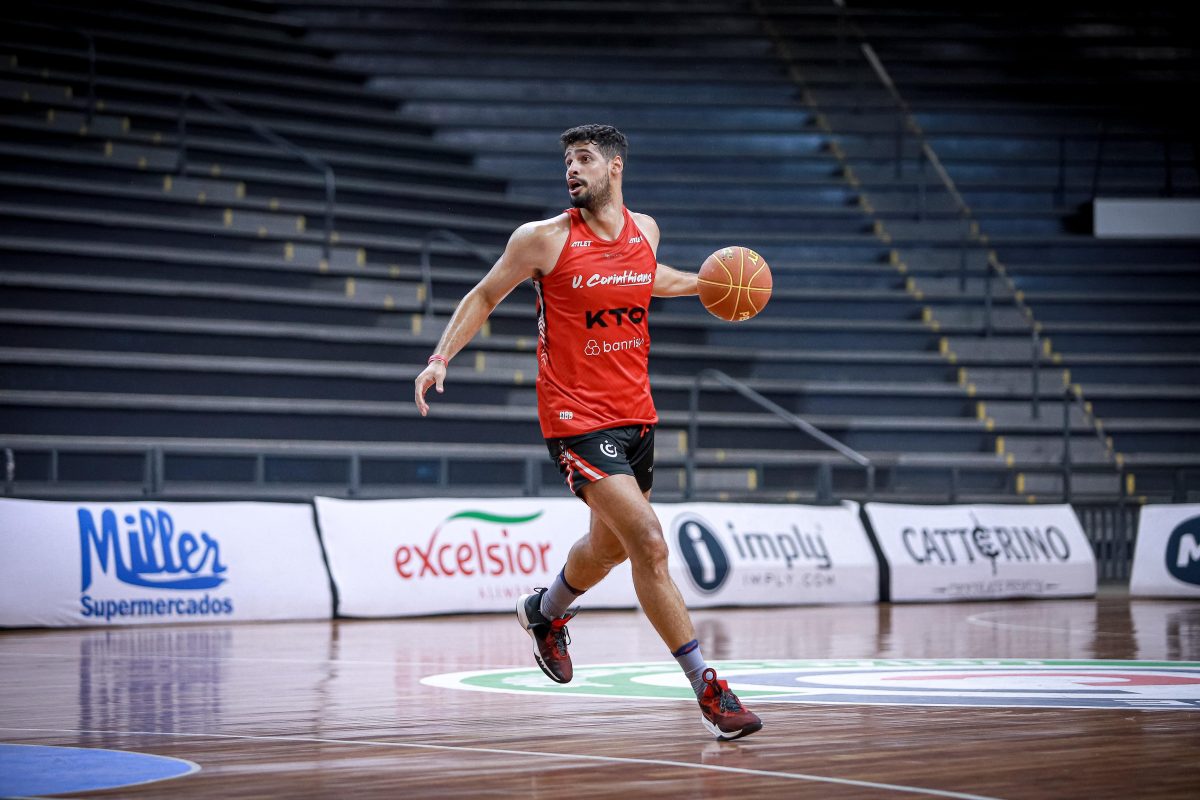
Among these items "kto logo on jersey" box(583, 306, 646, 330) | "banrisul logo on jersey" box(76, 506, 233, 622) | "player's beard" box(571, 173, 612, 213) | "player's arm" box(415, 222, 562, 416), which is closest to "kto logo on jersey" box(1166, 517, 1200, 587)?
"banrisul logo on jersey" box(76, 506, 233, 622)

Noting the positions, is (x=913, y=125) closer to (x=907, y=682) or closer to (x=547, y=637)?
(x=907, y=682)

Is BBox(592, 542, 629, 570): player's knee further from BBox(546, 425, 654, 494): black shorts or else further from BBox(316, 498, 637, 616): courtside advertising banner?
BBox(316, 498, 637, 616): courtside advertising banner

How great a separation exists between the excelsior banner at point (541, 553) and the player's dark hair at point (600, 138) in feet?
22.8

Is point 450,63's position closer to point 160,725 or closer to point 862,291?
point 862,291

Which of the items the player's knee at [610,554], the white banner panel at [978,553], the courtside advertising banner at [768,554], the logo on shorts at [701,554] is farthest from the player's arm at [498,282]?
the white banner panel at [978,553]

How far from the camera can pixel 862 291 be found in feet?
68.1

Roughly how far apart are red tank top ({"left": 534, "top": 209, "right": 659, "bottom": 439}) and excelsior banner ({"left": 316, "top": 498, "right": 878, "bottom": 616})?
6799 millimetres

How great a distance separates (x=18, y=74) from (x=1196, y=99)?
15.7 m

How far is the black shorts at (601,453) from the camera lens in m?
5.65

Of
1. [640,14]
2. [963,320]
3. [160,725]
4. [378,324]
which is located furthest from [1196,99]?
[160,725]

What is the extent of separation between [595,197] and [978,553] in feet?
32.2

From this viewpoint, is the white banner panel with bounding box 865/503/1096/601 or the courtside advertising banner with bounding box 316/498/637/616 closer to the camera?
the courtside advertising banner with bounding box 316/498/637/616

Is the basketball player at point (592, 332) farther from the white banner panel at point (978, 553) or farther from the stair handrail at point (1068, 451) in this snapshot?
the stair handrail at point (1068, 451)

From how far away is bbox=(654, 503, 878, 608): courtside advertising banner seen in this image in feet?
44.2
